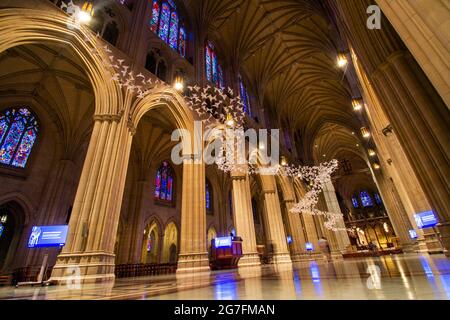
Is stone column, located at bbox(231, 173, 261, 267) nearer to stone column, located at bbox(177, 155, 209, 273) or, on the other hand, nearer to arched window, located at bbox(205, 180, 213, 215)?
stone column, located at bbox(177, 155, 209, 273)

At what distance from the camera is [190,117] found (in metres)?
9.34

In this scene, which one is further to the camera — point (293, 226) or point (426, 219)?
point (293, 226)

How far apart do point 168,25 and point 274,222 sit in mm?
12512

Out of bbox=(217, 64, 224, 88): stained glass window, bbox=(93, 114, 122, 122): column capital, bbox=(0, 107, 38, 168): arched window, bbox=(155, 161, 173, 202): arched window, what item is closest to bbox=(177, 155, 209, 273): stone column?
bbox=(93, 114, 122, 122): column capital

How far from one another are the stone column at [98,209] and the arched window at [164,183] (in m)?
10.2

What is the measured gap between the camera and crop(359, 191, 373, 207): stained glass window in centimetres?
3450

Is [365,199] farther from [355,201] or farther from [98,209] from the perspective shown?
[98,209]

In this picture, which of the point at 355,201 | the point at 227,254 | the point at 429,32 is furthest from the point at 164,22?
the point at 355,201

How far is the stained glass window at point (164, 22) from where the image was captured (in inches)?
419

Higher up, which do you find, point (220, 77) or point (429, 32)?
point (220, 77)

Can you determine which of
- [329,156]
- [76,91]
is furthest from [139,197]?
[329,156]

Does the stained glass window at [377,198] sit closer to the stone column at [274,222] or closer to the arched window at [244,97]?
the stone column at [274,222]

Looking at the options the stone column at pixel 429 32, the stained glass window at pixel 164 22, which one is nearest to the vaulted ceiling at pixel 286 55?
the stained glass window at pixel 164 22

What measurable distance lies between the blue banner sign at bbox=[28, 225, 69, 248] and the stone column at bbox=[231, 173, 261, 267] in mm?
6650
